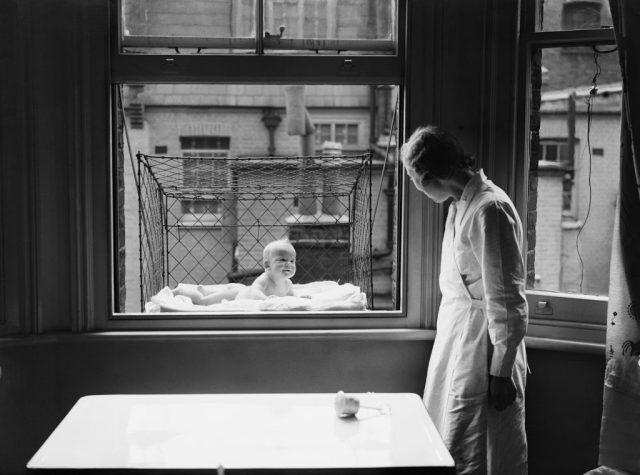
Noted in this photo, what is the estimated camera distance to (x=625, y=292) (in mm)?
1970

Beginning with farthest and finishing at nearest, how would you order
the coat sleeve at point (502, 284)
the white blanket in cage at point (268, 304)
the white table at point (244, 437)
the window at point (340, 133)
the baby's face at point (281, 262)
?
the window at point (340, 133)
the baby's face at point (281, 262)
the white blanket in cage at point (268, 304)
the coat sleeve at point (502, 284)
the white table at point (244, 437)

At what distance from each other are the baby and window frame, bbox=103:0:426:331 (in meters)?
0.50

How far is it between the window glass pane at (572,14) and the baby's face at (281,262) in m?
1.37

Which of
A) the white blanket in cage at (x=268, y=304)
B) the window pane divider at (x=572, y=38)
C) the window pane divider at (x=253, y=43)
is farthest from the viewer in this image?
the white blanket in cage at (x=268, y=304)

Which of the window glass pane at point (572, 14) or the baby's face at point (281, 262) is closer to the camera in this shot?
the window glass pane at point (572, 14)

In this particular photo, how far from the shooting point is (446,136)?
6.18ft

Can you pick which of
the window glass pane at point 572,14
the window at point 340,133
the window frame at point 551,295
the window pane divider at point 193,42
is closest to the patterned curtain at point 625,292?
the window frame at point 551,295

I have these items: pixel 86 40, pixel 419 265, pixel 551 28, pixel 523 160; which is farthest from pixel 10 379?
pixel 551 28

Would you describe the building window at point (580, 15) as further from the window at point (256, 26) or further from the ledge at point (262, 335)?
the ledge at point (262, 335)

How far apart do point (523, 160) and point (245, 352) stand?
1.20 metres

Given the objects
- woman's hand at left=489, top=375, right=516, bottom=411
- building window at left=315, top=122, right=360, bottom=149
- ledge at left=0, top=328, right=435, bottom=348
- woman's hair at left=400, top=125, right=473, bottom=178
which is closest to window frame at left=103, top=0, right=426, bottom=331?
ledge at left=0, top=328, right=435, bottom=348

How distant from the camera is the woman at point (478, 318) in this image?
1765 millimetres

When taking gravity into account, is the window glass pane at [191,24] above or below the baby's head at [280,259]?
above

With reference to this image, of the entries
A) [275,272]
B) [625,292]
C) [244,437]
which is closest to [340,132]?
[275,272]
